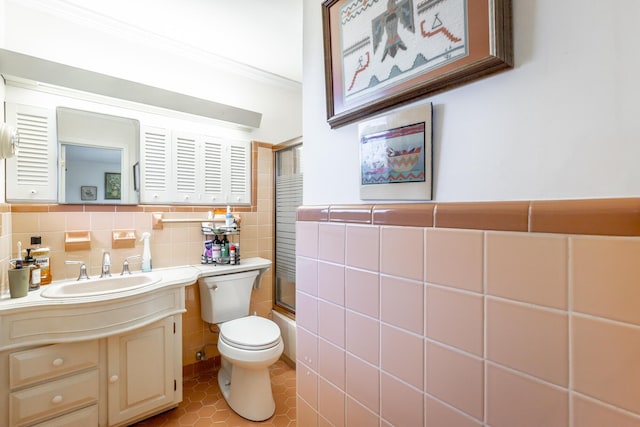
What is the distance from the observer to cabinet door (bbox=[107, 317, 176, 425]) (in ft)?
4.88

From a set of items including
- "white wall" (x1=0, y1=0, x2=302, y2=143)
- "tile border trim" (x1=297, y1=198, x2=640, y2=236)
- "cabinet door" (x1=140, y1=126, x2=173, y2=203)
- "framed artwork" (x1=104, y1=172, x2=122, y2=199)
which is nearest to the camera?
"tile border trim" (x1=297, y1=198, x2=640, y2=236)

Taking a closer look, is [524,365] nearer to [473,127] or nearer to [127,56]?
[473,127]

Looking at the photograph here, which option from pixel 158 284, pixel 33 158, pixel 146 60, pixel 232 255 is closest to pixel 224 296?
pixel 232 255

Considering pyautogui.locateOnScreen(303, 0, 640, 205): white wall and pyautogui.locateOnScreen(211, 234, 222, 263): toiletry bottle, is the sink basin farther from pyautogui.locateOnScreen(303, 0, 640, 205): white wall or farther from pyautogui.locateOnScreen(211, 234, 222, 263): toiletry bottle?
pyautogui.locateOnScreen(303, 0, 640, 205): white wall

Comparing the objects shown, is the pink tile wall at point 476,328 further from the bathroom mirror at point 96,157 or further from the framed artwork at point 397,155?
the bathroom mirror at point 96,157

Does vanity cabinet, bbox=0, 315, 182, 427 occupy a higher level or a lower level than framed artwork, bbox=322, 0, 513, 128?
lower

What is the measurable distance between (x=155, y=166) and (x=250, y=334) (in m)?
1.30

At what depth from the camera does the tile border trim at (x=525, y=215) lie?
42 cm

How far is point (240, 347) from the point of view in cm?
165

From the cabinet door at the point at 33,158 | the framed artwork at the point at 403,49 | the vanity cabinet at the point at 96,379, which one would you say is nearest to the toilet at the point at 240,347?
the vanity cabinet at the point at 96,379

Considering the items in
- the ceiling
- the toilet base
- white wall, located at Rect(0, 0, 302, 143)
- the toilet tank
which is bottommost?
the toilet base

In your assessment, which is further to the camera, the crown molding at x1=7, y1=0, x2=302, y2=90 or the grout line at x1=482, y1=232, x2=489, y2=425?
the crown molding at x1=7, y1=0, x2=302, y2=90

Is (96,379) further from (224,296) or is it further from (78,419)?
(224,296)

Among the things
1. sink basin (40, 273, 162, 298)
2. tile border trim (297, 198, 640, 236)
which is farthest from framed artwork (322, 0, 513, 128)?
sink basin (40, 273, 162, 298)
